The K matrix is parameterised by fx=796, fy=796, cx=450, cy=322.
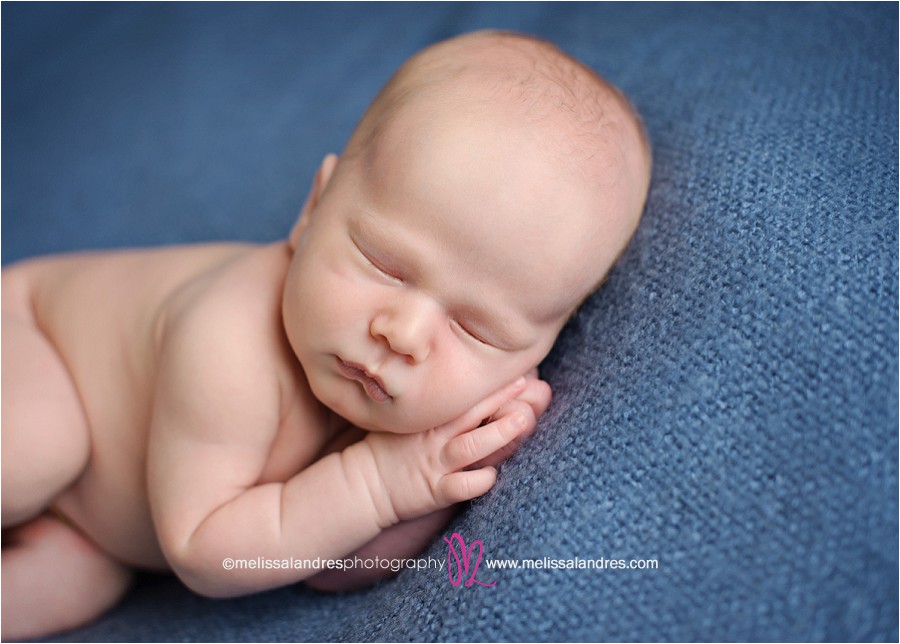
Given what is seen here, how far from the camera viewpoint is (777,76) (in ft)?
3.99

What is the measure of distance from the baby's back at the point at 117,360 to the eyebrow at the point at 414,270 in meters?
0.34

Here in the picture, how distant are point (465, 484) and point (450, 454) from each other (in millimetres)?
43

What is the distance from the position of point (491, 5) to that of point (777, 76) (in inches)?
33.1

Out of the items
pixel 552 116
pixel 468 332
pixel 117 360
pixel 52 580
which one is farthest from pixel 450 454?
pixel 52 580

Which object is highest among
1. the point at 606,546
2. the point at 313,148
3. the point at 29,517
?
the point at 313,148

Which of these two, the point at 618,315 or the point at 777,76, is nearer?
the point at 618,315

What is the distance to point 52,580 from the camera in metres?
1.20

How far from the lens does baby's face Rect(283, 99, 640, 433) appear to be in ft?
2.95

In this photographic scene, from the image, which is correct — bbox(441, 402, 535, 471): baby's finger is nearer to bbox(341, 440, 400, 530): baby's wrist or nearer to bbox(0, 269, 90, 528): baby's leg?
bbox(341, 440, 400, 530): baby's wrist

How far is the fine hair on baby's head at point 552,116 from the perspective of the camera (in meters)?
0.93

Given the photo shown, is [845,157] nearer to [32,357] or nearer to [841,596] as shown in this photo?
[841,596]

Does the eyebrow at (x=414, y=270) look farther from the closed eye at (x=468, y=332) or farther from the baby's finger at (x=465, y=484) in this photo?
the baby's finger at (x=465, y=484)

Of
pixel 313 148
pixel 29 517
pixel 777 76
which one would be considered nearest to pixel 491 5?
pixel 313 148

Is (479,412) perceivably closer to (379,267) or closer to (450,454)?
(450,454)
